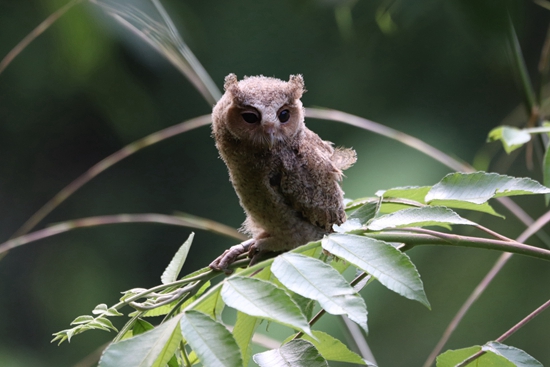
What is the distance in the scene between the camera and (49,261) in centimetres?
275

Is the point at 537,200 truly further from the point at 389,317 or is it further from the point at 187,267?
the point at 187,267

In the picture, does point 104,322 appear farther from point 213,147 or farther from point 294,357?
point 213,147

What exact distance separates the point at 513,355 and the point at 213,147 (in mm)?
2230

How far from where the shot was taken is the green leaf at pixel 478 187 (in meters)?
0.57

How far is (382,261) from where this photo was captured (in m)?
0.47

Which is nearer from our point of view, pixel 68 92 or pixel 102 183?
pixel 68 92

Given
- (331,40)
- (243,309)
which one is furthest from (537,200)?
(243,309)

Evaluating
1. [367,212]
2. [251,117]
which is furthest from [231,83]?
[367,212]

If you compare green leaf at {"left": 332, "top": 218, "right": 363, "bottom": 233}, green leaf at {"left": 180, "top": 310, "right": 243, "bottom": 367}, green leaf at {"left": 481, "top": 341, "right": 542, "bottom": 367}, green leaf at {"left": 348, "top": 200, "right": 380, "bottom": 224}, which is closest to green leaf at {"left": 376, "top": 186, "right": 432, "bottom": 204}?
green leaf at {"left": 348, "top": 200, "right": 380, "bottom": 224}

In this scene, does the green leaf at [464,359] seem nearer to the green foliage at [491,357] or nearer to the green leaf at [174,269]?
the green foliage at [491,357]

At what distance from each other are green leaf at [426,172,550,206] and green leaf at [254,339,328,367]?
0.78 feet

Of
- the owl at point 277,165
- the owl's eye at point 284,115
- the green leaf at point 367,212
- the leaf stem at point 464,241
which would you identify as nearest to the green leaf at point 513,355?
the leaf stem at point 464,241

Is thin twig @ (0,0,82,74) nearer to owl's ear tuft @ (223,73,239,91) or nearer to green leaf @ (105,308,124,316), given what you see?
owl's ear tuft @ (223,73,239,91)

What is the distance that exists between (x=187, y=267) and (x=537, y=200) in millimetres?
1680
